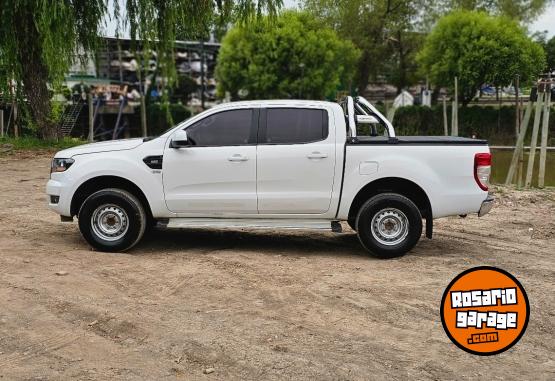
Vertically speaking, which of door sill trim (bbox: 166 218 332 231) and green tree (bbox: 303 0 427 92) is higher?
green tree (bbox: 303 0 427 92)

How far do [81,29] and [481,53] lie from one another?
72.6 feet

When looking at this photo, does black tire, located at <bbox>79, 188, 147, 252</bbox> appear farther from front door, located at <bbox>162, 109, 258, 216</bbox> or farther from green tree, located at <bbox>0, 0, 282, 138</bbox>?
green tree, located at <bbox>0, 0, 282, 138</bbox>

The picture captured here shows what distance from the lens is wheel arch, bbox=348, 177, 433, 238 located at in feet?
→ 25.5

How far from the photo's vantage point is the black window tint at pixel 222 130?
7.88 m

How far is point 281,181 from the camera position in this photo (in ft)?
25.4

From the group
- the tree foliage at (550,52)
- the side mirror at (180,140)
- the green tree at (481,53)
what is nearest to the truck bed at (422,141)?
the side mirror at (180,140)

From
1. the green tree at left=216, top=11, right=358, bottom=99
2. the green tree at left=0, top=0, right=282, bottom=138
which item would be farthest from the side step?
the green tree at left=216, top=11, right=358, bottom=99

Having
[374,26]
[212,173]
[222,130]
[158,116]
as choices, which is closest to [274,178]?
[212,173]

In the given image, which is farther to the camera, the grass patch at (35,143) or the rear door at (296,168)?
the grass patch at (35,143)

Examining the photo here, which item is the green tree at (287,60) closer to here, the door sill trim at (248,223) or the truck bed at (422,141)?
the truck bed at (422,141)

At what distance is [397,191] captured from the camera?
7945 millimetres

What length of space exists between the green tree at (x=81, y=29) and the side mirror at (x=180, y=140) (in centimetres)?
820

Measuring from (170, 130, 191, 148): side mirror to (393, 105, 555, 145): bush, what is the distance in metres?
23.3

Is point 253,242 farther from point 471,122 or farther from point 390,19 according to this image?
point 390,19
